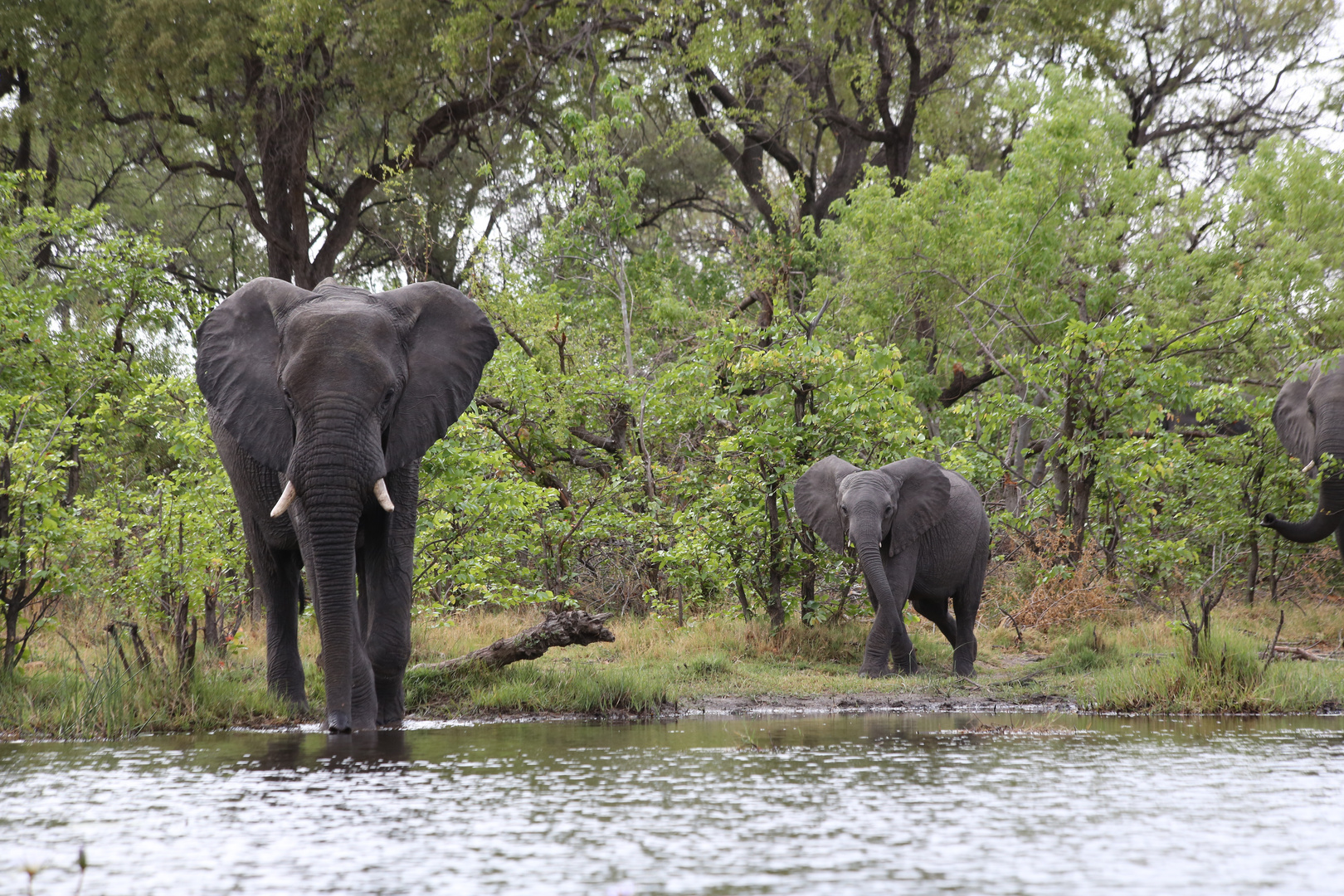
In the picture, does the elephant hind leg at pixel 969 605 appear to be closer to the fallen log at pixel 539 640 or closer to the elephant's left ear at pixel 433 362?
the fallen log at pixel 539 640

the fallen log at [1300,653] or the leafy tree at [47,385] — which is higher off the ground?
the leafy tree at [47,385]

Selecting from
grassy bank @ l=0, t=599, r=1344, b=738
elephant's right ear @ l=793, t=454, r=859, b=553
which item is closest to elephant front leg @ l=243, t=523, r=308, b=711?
grassy bank @ l=0, t=599, r=1344, b=738

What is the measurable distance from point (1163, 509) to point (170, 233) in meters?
21.3

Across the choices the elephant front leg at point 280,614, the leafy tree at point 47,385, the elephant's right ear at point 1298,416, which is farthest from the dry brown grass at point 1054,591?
the leafy tree at point 47,385

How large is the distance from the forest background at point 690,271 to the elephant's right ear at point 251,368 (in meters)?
1.70

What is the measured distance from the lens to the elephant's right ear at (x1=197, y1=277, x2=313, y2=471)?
26.3ft

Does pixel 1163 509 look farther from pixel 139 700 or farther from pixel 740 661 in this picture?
pixel 139 700

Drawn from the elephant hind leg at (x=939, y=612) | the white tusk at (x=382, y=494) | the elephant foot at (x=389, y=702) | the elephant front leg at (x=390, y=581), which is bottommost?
the elephant foot at (x=389, y=702)

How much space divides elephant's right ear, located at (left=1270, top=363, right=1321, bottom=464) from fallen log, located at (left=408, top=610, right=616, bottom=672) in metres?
9.51

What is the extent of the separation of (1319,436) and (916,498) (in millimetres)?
5303

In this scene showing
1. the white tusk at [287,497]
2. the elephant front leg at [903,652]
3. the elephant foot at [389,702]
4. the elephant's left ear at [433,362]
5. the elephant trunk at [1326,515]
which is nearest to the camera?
the white tusk at [287,497]

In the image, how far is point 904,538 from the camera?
12508mm

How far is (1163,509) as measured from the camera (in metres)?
17.9

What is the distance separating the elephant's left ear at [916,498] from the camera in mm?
12500
